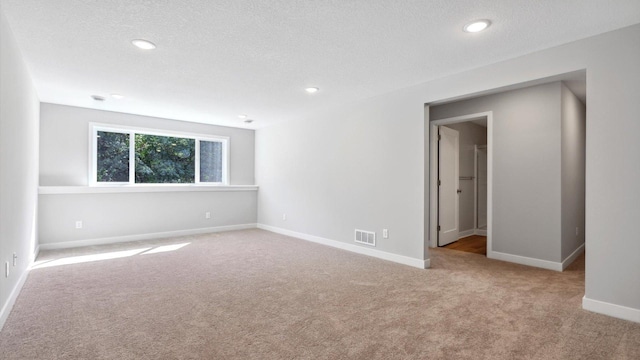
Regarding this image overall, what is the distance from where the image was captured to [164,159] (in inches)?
247

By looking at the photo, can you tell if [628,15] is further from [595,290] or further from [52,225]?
[52,225]

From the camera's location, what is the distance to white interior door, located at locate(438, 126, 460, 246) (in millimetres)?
5352

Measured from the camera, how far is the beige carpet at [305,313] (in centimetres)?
205

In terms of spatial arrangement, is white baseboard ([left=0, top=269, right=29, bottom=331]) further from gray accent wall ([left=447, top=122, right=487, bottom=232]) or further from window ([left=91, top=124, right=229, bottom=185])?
gray accent wall ([left=447, top=122, right=487, bottom=232])

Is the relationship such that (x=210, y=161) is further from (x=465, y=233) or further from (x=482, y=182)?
(x=482, y=182)

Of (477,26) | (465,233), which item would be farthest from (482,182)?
(477,26)

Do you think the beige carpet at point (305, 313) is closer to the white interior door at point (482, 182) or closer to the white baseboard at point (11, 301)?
the white baseboard at point (11, 301)

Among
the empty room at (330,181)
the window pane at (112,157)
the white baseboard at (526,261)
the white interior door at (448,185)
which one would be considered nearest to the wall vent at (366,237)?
the empty room at (330,181)

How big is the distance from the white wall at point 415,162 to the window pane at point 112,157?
105 inches

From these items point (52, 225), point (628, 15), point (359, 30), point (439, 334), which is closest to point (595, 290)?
point (439, 334)

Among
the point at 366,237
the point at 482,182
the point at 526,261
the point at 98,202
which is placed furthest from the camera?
the point at 482,182

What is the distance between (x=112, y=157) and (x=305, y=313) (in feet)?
16.3

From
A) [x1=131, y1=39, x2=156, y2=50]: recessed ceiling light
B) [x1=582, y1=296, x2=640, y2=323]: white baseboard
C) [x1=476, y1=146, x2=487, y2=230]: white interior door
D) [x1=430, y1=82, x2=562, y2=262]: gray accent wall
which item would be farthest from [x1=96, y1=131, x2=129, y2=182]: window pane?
[x1=476, y1=146, x2=487, y2=230]: white interior door

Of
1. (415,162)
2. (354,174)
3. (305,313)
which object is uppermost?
(415,162)
